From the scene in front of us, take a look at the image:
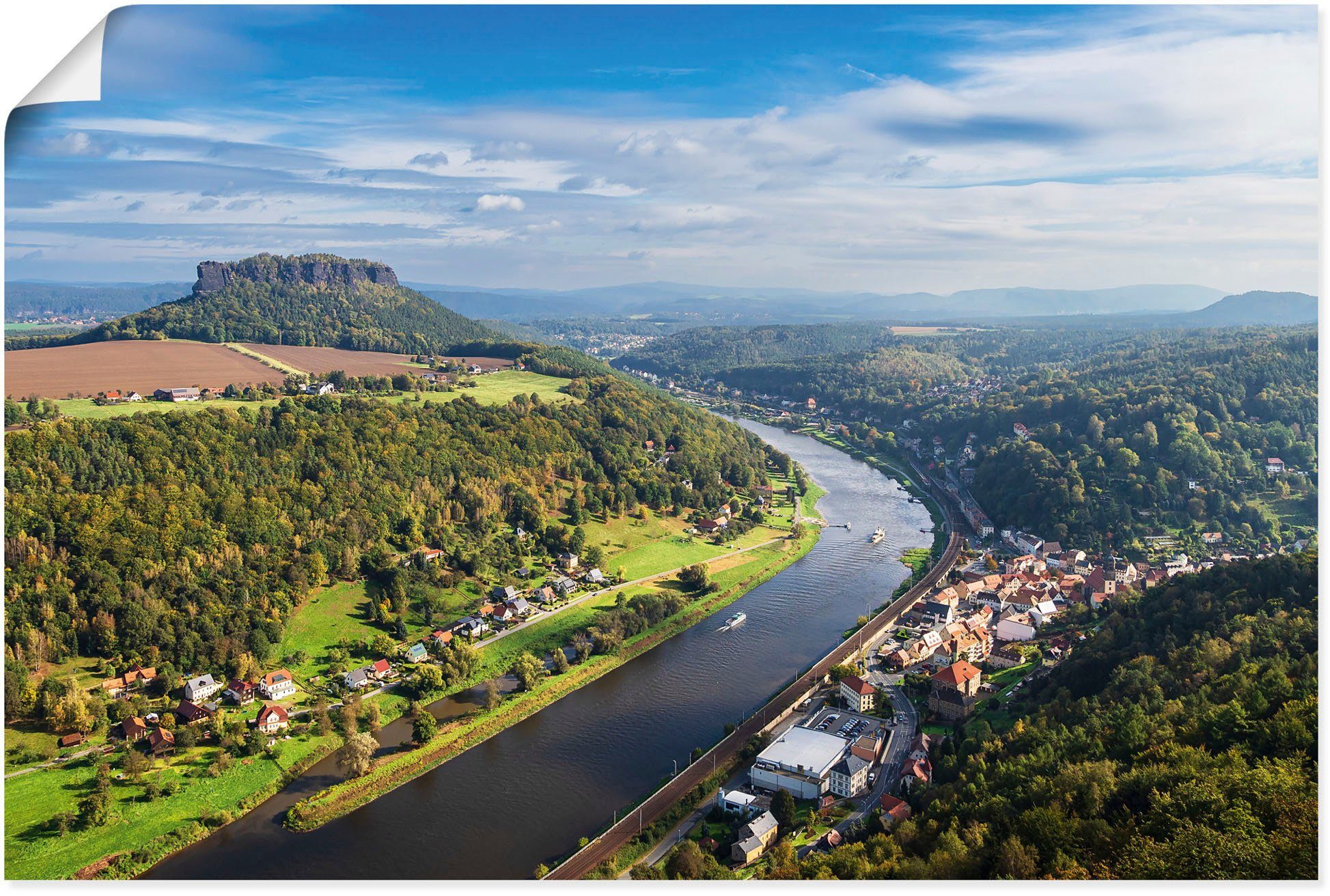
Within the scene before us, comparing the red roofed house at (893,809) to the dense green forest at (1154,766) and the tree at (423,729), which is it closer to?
the dense green forest at (1154,766)

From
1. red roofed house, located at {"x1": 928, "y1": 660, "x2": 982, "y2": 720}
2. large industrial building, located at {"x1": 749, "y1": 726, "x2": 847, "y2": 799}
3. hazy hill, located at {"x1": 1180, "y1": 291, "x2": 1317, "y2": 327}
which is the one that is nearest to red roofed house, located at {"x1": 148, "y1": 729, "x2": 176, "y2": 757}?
large industrial building, located at {"x1": 749, "y1": 726, "x2": 847, "y2": 799}

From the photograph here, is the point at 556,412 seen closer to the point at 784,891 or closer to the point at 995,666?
the point at 995,666

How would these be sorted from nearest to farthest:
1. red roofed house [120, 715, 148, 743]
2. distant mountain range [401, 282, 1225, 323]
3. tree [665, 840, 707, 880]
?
tree [665, 840, 707, 880] → red roofed house [120, 715, 148, 743] → distant mountain range [401, 282, 1225, 323]

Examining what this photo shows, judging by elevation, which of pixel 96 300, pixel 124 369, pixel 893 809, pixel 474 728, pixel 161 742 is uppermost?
pixel 96 300

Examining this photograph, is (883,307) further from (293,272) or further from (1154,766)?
(1154,766)

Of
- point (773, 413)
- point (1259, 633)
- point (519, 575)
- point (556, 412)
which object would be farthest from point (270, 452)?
point (773, 413)

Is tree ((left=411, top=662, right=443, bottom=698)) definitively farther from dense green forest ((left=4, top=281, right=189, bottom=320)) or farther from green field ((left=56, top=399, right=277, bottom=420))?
dense green forest ((left=4, top=281, right=189, bottom=320))

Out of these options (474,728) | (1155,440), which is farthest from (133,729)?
(1155,440)
